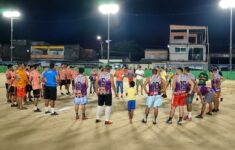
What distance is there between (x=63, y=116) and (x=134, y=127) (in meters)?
3.27

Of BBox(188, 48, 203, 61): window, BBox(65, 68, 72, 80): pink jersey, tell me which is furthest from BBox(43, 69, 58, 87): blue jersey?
BBox(188, 48, 203, 61): window

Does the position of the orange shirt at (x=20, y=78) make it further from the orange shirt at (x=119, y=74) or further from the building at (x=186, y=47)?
the building at (x=186, y=47)

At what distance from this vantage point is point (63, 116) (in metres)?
11.1

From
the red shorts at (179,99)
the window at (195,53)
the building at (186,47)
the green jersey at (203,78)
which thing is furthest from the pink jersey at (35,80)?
the window at (195,53)

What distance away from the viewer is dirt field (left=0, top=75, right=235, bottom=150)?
Answer: 7.07 metres

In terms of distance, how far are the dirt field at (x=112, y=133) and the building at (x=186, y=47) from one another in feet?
171

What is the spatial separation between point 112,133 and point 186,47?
187 feet

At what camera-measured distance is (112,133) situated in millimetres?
8352

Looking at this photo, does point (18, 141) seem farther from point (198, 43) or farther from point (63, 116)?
point (198, 43)

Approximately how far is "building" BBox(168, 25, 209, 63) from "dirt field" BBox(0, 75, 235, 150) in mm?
52057

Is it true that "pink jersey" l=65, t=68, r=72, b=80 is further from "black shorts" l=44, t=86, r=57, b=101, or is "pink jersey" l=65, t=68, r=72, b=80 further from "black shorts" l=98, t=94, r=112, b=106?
"black shorts" l=98, t=94, r=112, b=106

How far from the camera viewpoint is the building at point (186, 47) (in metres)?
62.2

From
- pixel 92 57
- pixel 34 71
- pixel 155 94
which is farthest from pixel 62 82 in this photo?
pixel 92 57

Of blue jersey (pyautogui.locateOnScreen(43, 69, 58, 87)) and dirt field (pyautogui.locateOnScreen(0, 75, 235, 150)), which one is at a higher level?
blue jersey (pyautogui.locateOnScreen(43, 69, 58, 87))
